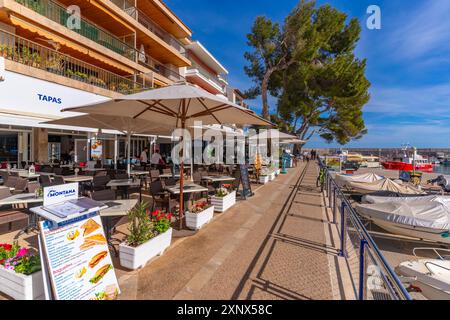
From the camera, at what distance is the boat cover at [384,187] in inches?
404

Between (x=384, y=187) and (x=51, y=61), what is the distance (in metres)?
17.4

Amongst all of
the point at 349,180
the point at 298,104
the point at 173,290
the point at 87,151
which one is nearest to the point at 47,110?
the point at 87,151

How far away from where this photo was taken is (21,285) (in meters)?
2.58

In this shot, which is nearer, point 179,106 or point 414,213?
point 179,106

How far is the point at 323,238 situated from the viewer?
512 centimetres

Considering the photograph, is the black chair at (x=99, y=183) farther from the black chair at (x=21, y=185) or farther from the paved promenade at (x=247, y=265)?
the paved promenade at (x=247, y=265)

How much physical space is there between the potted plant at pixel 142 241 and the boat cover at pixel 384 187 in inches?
406

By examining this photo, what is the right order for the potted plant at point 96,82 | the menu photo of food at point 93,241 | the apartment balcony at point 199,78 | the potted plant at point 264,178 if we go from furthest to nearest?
1. the apartment balcony at point 199,78
2. the potted plant at point 96,82
3. the potted plant at point 264,178
4. the menu photo of food at point 93,241

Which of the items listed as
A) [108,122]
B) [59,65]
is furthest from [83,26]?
[108,122]

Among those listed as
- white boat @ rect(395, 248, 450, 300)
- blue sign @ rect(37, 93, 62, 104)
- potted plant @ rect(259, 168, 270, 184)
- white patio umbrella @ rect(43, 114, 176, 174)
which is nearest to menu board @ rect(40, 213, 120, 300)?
white boat @ rect(395, 248, 450, 300)

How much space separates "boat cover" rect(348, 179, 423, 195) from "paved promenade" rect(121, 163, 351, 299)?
623cm

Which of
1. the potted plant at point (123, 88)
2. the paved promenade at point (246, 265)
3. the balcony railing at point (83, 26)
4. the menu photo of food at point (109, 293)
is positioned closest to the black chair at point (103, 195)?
the paved promenade at point (246, 265)

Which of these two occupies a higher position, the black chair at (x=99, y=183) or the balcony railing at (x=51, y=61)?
the balcony railing at (x=51, y=61)

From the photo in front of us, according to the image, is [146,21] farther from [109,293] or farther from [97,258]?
[109,293]
